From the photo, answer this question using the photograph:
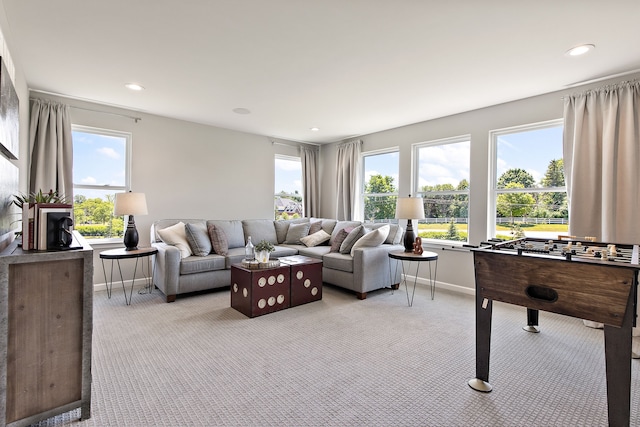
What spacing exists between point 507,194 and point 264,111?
3.39m

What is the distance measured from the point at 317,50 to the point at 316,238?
3.08 meters

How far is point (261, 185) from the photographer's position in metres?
5.66

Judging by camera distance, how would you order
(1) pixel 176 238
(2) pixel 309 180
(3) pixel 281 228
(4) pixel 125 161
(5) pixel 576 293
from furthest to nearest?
(2) pixel 309 180
(3) pixel 281 228
(4) pixel 125 161
(1) pixel 176 238
(5) pixel 576 293

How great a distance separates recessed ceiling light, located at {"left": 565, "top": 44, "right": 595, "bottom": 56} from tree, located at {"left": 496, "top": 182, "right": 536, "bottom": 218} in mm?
1641

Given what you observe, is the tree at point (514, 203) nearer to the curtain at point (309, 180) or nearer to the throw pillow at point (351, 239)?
the throw pillow at point (351, 239)

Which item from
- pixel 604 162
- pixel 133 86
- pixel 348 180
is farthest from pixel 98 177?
pixel 604 162

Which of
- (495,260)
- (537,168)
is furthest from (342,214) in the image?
(495,260)

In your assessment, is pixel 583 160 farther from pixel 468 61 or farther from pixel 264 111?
pixel 264 111

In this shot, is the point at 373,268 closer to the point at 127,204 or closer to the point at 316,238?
the point at 316,238

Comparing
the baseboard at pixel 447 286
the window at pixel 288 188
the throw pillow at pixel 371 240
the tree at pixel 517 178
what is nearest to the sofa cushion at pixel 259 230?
the window at pixel 288 188

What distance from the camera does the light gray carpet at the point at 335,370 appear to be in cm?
171

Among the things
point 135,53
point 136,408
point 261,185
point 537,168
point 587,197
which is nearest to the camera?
point 136,408

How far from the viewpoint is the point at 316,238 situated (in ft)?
16.7

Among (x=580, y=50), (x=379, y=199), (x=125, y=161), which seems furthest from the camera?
(x=379, y=199)
